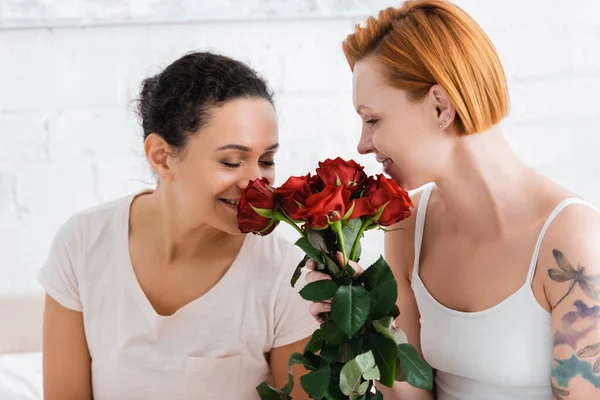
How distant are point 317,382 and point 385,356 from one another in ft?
0.37

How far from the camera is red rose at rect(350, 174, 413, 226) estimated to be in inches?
44.6

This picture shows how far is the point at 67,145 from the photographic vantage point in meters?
1.96

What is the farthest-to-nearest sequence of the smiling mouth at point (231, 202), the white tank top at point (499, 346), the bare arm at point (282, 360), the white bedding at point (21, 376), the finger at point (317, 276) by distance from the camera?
the white bedding at point (21, 376), the bare arm at point (282, 360), the smiling mouth at point (231, 202), the white tank top at point (499, 346), the finger at point (317, 276)

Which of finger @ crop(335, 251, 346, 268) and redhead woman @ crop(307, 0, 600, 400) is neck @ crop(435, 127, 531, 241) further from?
finger @ crop(335, 251, 346, 268)

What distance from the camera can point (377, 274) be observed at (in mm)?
1179

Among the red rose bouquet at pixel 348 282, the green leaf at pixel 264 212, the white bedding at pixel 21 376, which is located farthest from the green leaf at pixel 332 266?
the white bedding at pixel 21 376

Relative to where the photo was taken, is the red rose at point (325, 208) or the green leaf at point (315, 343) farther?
the green leaf at point (315, 343)

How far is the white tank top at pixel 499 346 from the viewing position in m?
1.31

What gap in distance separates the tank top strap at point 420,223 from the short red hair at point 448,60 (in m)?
0.28

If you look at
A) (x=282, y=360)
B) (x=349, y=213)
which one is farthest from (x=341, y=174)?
(x=282, y=360)

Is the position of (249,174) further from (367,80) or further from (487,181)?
(487,181)

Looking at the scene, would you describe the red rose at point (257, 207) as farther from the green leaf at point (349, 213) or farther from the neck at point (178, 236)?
the neck at point (178, 236)

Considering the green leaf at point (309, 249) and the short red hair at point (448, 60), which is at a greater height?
the short red hair at point (448, 60)

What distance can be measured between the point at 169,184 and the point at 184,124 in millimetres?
177
